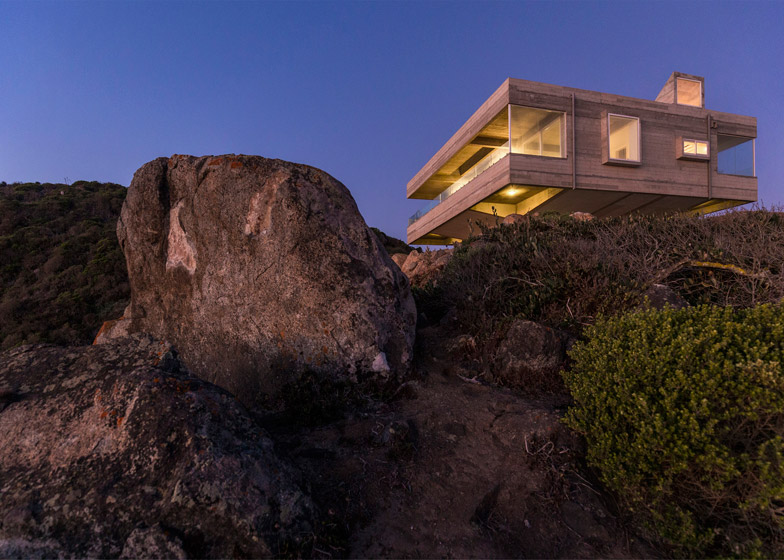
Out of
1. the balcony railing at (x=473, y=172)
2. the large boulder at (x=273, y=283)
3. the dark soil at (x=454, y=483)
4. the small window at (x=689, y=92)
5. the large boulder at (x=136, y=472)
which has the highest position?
the small window at (x=689, y=92)

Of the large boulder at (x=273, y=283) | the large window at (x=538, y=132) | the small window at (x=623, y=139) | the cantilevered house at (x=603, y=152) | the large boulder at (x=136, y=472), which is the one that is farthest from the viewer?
the small window at (x=623, y=139)

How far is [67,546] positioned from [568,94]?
2034 cm

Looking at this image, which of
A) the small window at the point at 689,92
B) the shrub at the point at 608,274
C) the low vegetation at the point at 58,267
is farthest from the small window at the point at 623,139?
the low vegetation at the point at 58,267

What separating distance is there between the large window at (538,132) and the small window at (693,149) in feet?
21.0

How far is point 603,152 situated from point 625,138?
191cm

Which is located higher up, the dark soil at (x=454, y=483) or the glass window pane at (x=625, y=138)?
the glass window pane at (x=625, y=138)

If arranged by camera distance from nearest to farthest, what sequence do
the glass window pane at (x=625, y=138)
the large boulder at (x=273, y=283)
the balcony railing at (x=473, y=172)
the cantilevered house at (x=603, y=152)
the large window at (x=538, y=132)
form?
the large boulder at (x=273, y=283) < the cantilevered house at (x=603, y=152) < the large window at (x=538, y=132) < the glass window pane at (x=625, y=138) < the balcony railing at (x=473, y=172)

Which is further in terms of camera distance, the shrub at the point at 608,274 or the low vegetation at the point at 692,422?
the shrub at the point at 608,274

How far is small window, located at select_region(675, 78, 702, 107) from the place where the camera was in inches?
755

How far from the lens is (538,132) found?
17125mm

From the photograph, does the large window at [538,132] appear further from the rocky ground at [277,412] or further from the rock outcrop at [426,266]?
the rocky ground at [277,412]

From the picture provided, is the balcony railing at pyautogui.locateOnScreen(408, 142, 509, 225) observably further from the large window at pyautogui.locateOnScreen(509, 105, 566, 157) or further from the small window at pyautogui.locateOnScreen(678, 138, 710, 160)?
the small window at pyautogui.locateOnScreen(678, 138, 710, 160)

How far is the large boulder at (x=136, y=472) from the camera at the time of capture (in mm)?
1819

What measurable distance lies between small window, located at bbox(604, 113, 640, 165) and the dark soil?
1784cm
